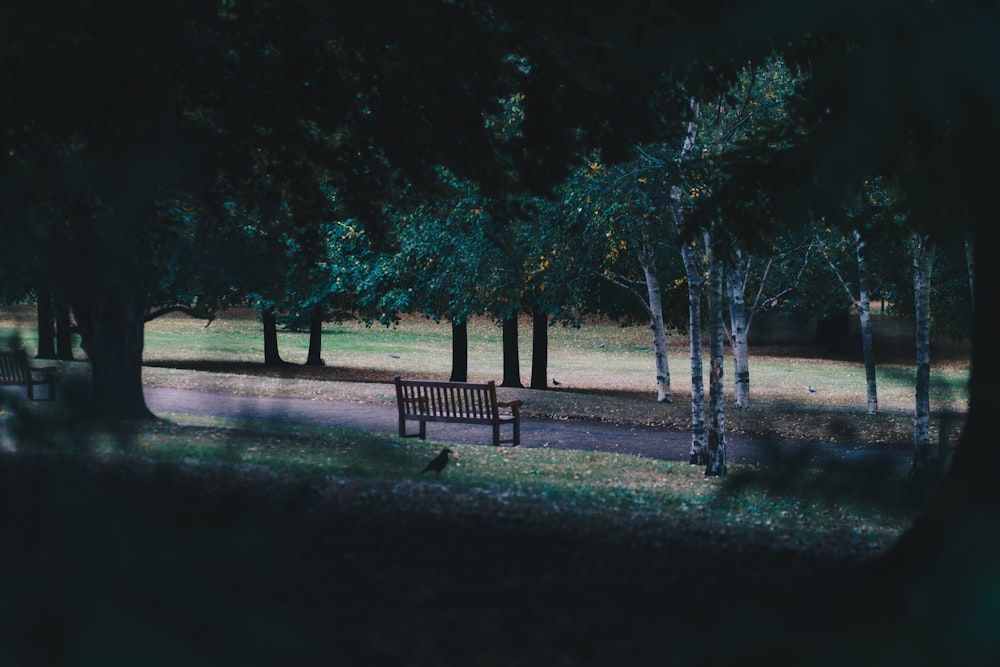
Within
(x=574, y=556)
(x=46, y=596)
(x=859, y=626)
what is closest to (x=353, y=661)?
(x=46, y=596)

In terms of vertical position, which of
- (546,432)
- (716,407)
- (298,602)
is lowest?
(546,432)

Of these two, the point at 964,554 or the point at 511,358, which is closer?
the point at 964,554

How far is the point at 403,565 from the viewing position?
3.82 meters

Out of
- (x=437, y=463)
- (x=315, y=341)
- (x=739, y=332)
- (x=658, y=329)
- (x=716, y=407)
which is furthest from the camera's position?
(x=315, y=341)

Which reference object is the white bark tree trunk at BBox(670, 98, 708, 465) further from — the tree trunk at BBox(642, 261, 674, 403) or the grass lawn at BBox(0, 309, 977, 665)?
the tree trunk at BBox(642, 261, 674, 403)

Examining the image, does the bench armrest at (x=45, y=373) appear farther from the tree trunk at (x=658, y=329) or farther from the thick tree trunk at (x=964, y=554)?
the tree trunk at (x=658, y=329)

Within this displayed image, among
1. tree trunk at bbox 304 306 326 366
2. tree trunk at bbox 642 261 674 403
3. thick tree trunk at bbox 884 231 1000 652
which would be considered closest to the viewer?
thick tree trunk at bbox 884 231 1000 652

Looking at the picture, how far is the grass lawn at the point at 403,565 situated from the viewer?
1373mm

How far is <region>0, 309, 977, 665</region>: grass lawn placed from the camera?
137 cm

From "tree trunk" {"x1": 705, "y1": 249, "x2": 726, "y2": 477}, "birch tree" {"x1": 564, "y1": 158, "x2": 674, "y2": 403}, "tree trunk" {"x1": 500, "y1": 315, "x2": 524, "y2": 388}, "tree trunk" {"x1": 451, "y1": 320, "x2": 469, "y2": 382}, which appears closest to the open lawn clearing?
"tree trunk" {"x1": 705, "y1": 249, "x2": 726, "y2": 477}

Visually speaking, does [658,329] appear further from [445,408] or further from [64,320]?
[64,320]

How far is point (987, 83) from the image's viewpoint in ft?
5.27

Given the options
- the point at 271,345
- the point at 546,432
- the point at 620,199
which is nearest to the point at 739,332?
the point at 546,432

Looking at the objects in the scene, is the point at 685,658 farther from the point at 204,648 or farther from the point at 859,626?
the point at 204,648
